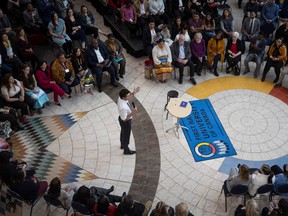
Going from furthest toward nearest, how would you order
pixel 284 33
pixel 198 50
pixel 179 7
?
pixel 179 7 → pixel 284 33 → pixel 198 50

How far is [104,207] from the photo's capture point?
6.61 metres

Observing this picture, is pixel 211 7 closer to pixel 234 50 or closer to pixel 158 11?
pixel 158 11

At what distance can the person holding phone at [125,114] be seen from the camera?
778 centimetres

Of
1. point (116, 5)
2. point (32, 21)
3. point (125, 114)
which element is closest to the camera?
point (125, 114)

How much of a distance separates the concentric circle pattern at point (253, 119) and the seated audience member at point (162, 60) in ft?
4.74

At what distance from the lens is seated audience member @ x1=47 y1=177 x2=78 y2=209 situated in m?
6.86

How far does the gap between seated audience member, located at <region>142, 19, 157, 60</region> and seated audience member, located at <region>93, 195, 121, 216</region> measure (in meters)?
5.56

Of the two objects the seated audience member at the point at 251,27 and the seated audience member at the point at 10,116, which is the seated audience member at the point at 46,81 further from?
the seated audience member at the point at 251,27

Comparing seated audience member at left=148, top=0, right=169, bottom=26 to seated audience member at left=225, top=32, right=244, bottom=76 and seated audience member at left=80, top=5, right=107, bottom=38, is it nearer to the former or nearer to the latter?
seated audience member at left=80, top=5, right=107, bottom=38

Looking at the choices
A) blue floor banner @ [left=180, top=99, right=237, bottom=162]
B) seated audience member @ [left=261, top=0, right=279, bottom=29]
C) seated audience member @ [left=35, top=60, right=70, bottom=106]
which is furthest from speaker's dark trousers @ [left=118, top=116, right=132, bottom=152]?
seated audience member @ [left=261, top=0, right=279, bottom=29]

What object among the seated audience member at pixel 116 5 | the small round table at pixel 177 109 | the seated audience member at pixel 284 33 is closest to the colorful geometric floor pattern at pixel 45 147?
the small round table at pixel 177 109

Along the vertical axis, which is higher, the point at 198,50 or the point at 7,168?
the point at 198,50

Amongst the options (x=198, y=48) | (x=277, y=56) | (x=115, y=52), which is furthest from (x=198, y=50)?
(x=115, y=52)

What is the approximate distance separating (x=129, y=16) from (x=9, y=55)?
3864 mm
